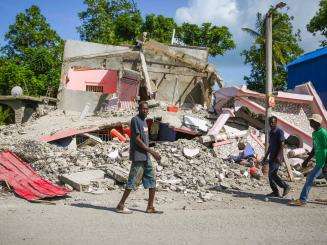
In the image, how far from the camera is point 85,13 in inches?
1479

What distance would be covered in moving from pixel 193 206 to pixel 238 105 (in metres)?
7.17

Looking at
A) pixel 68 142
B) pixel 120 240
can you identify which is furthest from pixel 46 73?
pixel 120 240

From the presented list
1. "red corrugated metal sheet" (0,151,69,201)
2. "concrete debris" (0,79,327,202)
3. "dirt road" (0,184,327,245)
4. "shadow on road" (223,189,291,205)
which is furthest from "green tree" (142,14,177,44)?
"dirt road" (0,184,327,245)

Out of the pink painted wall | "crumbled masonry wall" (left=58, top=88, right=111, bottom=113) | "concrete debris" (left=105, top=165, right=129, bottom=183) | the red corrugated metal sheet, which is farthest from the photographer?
the pink painted wall

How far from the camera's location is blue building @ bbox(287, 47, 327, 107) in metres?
18.9

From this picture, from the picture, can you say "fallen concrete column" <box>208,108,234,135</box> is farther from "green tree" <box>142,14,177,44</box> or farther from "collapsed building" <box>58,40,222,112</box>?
"green tree" <box>142,14,177,44</box>

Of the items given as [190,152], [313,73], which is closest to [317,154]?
[190,152]

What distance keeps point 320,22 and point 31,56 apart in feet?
69.5

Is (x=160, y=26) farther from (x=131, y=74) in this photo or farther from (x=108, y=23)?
(x=131, y=74)

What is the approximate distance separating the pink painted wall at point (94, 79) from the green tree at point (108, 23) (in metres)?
11.0

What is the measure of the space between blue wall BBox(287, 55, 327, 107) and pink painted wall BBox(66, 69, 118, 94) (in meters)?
9.68

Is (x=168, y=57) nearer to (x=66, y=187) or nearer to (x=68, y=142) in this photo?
(x=68, y=142)

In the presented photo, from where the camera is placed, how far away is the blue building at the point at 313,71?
1889cm

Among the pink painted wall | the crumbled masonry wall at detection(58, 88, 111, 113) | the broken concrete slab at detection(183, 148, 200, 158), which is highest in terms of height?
the pink painted wall
